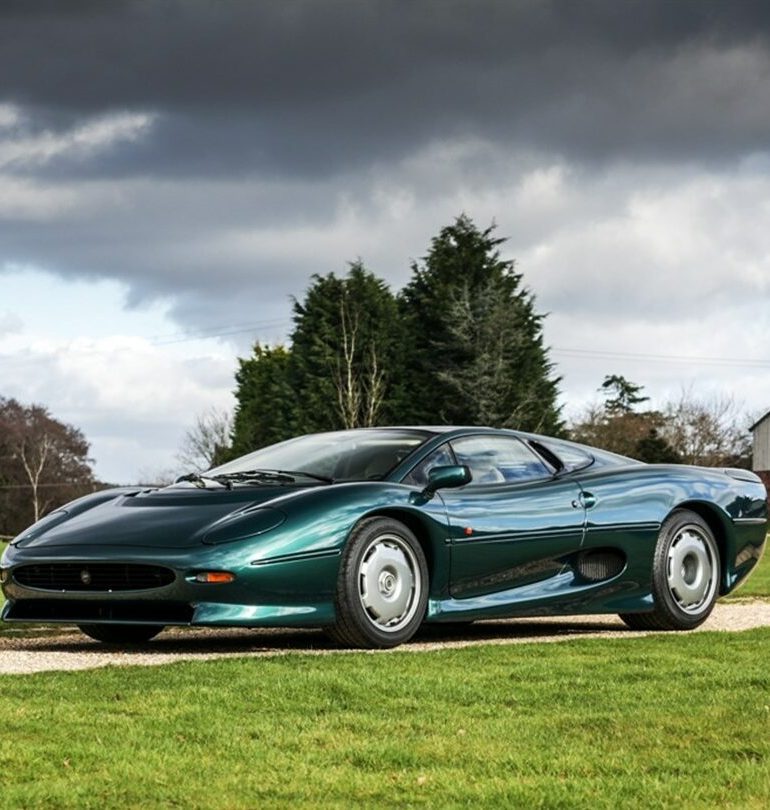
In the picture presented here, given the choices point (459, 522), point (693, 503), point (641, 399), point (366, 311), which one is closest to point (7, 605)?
point (459, 522)

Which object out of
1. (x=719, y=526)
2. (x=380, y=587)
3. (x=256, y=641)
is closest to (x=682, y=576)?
(x=719, y=526)

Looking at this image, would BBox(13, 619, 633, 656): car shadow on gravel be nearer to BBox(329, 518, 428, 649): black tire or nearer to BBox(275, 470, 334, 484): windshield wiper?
BBox(329, 518, 428, 649): black tire

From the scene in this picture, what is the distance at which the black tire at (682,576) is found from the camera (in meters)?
10.7

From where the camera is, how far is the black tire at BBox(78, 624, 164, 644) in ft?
33.4

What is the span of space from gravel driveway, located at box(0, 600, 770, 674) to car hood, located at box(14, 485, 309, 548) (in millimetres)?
625

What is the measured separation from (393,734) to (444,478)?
12.5ft

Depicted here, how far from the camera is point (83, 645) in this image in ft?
32.3

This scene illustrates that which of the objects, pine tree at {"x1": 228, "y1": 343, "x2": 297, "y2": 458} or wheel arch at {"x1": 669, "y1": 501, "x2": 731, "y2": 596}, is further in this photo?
pine tree at {"x1": 228, "y1": 343, "x2": 297, "y2": 458}

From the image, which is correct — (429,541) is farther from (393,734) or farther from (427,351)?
(427,351)

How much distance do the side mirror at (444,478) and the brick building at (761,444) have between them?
78584 mm

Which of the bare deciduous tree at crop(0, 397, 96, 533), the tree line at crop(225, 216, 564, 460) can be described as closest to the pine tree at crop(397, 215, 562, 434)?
the tree line at crop(225, 216, 564, 460)

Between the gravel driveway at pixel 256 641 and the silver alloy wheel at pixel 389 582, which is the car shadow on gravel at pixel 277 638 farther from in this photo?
the silver alloy wheel at pixel 389 582

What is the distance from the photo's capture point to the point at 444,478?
31.3ft

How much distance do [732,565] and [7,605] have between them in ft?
15.9
